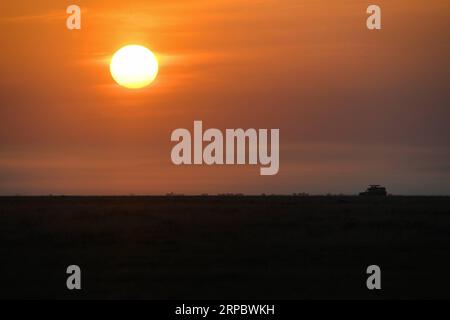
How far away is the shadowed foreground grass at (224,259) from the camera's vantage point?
82.8 ft

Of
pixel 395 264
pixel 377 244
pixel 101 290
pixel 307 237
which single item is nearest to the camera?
pixel 101 290

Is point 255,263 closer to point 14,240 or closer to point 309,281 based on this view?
point 309,281

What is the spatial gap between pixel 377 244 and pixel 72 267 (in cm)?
1328

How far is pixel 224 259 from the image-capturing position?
3084 centimetres

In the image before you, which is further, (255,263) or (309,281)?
(255,263)

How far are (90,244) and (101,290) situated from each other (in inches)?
419

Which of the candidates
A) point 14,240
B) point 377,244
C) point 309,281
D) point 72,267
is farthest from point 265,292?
point 14,240

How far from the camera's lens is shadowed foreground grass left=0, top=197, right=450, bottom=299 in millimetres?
25234

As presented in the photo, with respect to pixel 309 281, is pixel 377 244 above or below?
above
